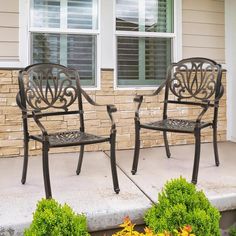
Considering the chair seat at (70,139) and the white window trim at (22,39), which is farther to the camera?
the white window trim at (22,39)

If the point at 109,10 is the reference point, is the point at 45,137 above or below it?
below

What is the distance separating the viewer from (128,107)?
3424mm

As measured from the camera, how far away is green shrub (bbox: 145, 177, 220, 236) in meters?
1.61

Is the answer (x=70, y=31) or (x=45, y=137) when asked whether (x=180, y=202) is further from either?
(x=70, y=31)

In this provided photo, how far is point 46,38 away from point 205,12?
6.10 feet

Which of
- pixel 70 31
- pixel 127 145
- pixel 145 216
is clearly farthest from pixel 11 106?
pixel 145 216

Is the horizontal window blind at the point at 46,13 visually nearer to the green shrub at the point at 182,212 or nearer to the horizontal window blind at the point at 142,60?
the horizontal window blind at the point at 142,60

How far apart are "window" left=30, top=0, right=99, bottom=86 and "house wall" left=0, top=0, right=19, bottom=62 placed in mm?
151

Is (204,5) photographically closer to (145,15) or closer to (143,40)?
(145,15)

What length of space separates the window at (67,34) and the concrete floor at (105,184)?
967 mm

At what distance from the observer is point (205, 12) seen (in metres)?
3.65

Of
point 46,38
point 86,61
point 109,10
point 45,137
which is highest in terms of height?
point 109,10

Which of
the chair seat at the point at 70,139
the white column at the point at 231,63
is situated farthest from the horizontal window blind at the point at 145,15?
the chair seat at the point at 70,139

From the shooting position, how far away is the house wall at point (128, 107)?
3.09 meters
